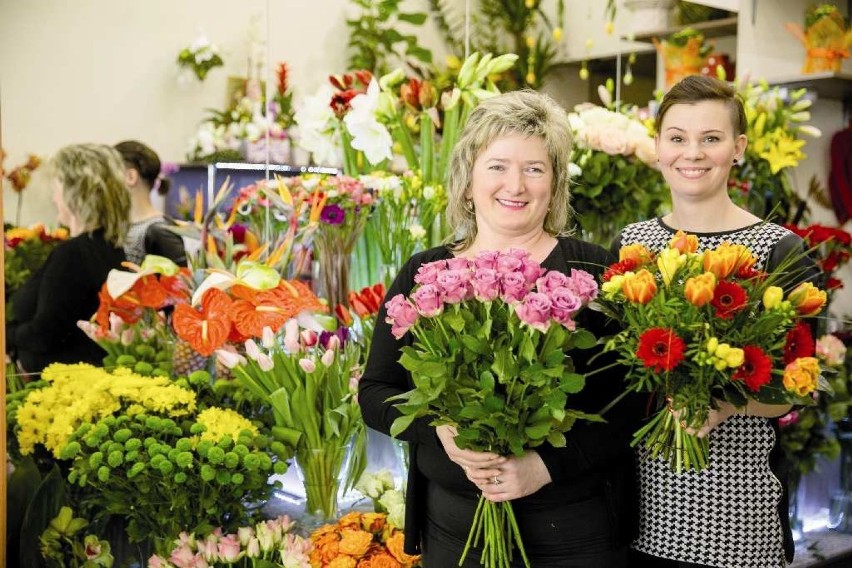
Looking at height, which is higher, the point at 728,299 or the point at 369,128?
the point at 369,128

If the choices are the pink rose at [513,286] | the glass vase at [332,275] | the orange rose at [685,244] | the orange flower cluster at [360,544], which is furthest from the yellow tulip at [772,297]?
the glass vase at [332,275]

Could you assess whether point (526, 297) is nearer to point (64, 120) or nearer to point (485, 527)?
point (485, 527)

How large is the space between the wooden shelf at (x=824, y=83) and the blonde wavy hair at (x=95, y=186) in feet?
9.15

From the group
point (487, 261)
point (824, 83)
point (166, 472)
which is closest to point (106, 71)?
point (166, 472)

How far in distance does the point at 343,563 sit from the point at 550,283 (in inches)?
35.0

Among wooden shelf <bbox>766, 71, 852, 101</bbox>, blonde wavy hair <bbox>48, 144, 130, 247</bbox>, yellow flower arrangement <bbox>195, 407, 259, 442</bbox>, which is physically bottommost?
yellow flower arrangement <bbox>195, 407, 259, 442</bbox>

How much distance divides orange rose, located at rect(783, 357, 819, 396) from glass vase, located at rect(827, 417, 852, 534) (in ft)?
7.27

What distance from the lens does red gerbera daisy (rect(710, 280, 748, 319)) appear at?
4.89ft

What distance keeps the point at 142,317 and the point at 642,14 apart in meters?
2.35

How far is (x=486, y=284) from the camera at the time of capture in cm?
145

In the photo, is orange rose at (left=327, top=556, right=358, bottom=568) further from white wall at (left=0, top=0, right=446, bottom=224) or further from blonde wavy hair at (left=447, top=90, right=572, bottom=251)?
white wall at (left=0, top=0, right=446, bottom=224)

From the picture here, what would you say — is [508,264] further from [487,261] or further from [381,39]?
[381,39]

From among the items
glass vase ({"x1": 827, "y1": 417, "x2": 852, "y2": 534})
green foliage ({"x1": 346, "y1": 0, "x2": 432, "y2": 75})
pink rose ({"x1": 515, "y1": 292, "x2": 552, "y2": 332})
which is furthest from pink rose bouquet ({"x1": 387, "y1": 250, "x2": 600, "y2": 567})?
glass vase ({"x1": 827, "y1": 417, "x2": 852, "y2": 534})

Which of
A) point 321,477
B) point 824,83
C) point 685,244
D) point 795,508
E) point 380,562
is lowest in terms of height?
point 795,508
